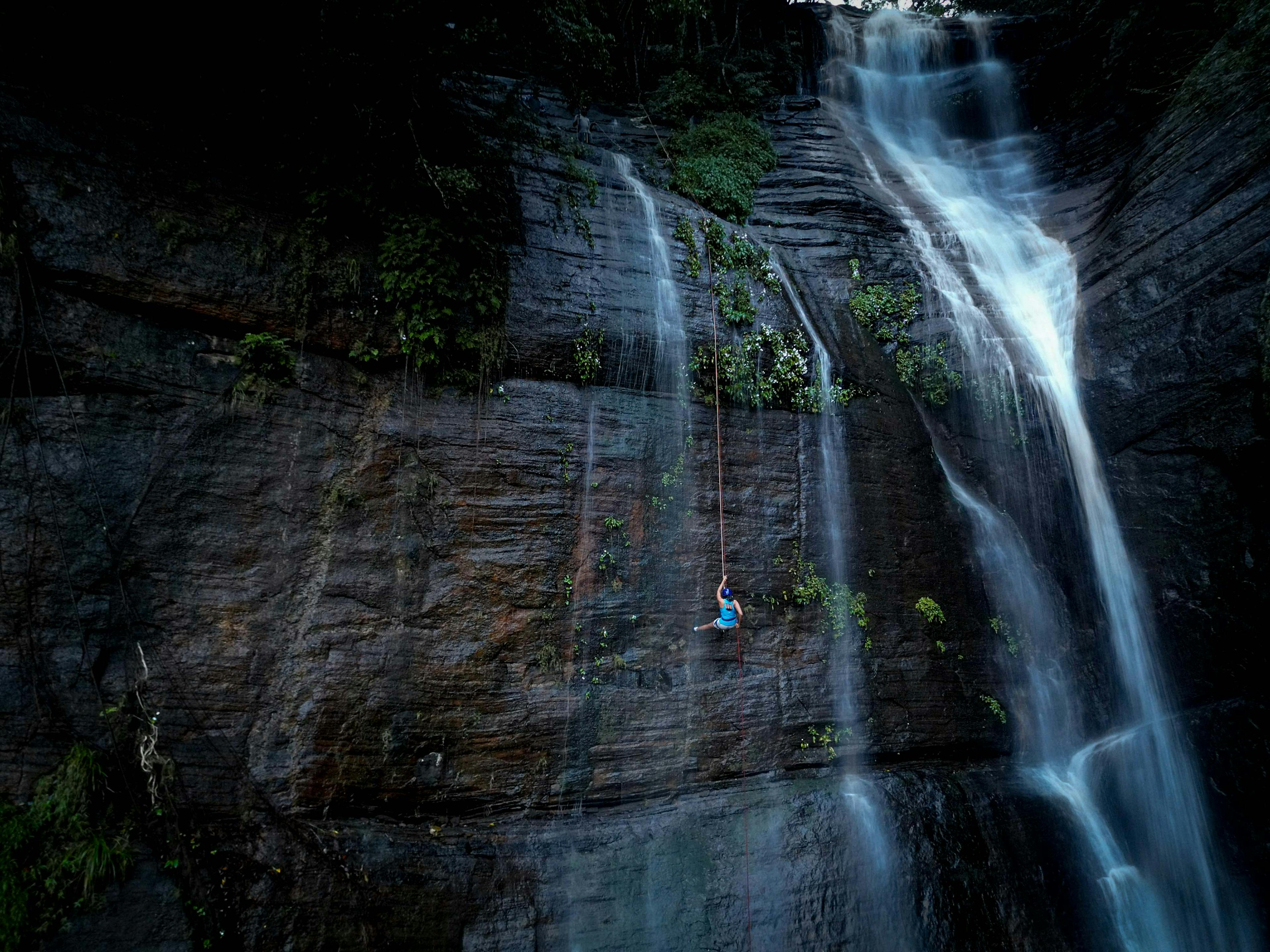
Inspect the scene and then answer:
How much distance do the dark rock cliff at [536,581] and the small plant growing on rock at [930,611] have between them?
0.10 metres

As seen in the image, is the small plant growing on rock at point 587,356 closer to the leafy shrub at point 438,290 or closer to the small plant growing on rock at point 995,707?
the leafy shrub at point 438,290

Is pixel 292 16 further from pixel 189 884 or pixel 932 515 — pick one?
pixel 932 515

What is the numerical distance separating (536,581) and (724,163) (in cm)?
776

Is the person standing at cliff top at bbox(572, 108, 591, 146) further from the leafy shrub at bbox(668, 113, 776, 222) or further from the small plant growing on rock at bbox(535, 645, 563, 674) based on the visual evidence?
the small plant growing on rock at bbox(535, 645, 563, 674)

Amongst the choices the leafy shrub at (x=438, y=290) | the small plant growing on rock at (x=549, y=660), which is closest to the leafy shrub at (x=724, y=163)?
the leafy shrub at (x=438, y=290)

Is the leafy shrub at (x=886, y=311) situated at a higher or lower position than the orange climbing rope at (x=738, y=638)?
higher

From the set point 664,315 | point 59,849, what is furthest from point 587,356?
point 59,849

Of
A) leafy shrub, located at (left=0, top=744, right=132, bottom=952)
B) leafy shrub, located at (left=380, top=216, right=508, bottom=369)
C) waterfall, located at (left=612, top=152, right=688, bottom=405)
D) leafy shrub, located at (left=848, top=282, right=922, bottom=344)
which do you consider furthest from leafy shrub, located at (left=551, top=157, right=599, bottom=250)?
leafy shrub, located at (left=0, top=744, right=132, bottom=952)

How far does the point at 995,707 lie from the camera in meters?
7.77

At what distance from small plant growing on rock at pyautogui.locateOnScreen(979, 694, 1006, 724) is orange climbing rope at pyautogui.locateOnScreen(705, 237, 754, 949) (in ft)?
10.5

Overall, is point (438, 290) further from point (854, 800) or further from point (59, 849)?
point (854, 800)

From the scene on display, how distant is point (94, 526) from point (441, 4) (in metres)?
5.51

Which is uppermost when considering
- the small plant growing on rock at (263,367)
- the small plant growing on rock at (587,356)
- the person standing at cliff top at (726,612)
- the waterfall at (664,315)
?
the waterfall at (664,315)

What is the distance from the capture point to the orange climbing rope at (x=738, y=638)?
20.1ft
